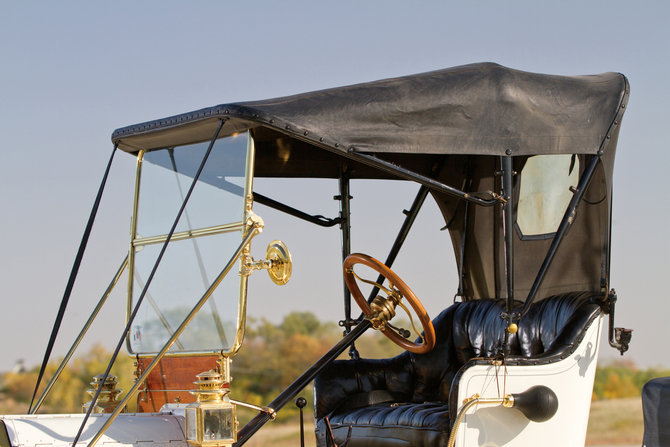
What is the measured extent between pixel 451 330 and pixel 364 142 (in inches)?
74.3

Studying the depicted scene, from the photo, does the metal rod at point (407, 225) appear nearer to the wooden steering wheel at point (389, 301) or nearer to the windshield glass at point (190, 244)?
the wooden steering wheel at point (389, 301)

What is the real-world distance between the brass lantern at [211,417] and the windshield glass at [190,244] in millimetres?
338

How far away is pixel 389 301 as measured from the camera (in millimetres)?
3861

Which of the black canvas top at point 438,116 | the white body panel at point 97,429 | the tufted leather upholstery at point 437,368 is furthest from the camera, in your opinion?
the tufted leather upholstery at point 437,368

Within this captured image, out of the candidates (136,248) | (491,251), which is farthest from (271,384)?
(136,248)

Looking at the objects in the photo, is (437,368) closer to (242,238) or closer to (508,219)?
A: (508,219)

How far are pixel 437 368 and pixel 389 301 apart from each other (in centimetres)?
96

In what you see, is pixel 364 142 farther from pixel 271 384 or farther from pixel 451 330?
pixel 271 384

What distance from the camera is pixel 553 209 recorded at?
4656mm

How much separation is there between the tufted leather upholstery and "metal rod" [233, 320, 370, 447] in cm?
29

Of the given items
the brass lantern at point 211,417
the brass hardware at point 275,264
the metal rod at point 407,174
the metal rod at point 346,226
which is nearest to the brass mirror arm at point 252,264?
the brass hardware at point 275,264

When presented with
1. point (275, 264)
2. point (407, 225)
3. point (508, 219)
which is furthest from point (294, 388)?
point (407, 225)

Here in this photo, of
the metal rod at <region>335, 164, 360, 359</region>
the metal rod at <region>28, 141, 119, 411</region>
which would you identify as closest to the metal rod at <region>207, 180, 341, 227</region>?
the metal rod at <region>335, 164, 360, 359</region>

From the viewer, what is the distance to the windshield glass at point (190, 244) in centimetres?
329
